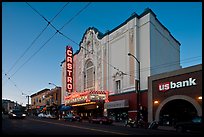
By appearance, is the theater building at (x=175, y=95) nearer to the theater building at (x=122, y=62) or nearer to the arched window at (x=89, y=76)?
the theater building at (x=122, y=62)

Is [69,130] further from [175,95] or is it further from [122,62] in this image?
[122,62]

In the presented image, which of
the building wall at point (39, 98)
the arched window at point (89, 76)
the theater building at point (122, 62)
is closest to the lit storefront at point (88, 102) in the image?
the theater building at point (122, 62)

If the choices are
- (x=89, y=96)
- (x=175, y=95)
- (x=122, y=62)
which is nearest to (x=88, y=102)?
(x=89, y=96)

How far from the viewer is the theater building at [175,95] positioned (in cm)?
3375

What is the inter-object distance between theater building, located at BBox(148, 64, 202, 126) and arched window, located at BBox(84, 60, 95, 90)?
58.7 feet

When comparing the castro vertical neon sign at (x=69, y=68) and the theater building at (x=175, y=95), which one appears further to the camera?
the castro vertical neon sign at (x=69, y=68)

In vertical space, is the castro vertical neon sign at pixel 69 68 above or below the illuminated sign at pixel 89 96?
above

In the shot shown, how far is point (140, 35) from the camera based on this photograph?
44.7 meters

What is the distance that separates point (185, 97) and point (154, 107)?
5529 millimetres

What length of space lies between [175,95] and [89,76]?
24.3 metres

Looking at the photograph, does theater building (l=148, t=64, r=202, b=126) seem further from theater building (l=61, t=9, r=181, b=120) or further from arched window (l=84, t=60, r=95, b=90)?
arched window (l=84, t=60, r=95, b=90)

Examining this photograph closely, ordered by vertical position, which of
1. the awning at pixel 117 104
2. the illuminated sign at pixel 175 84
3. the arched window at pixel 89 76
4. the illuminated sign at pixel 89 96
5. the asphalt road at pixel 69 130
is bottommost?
the asphalt road at pixel 69 130

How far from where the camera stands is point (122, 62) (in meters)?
47.3

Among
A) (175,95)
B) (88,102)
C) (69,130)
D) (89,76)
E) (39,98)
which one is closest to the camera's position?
(69,130)
